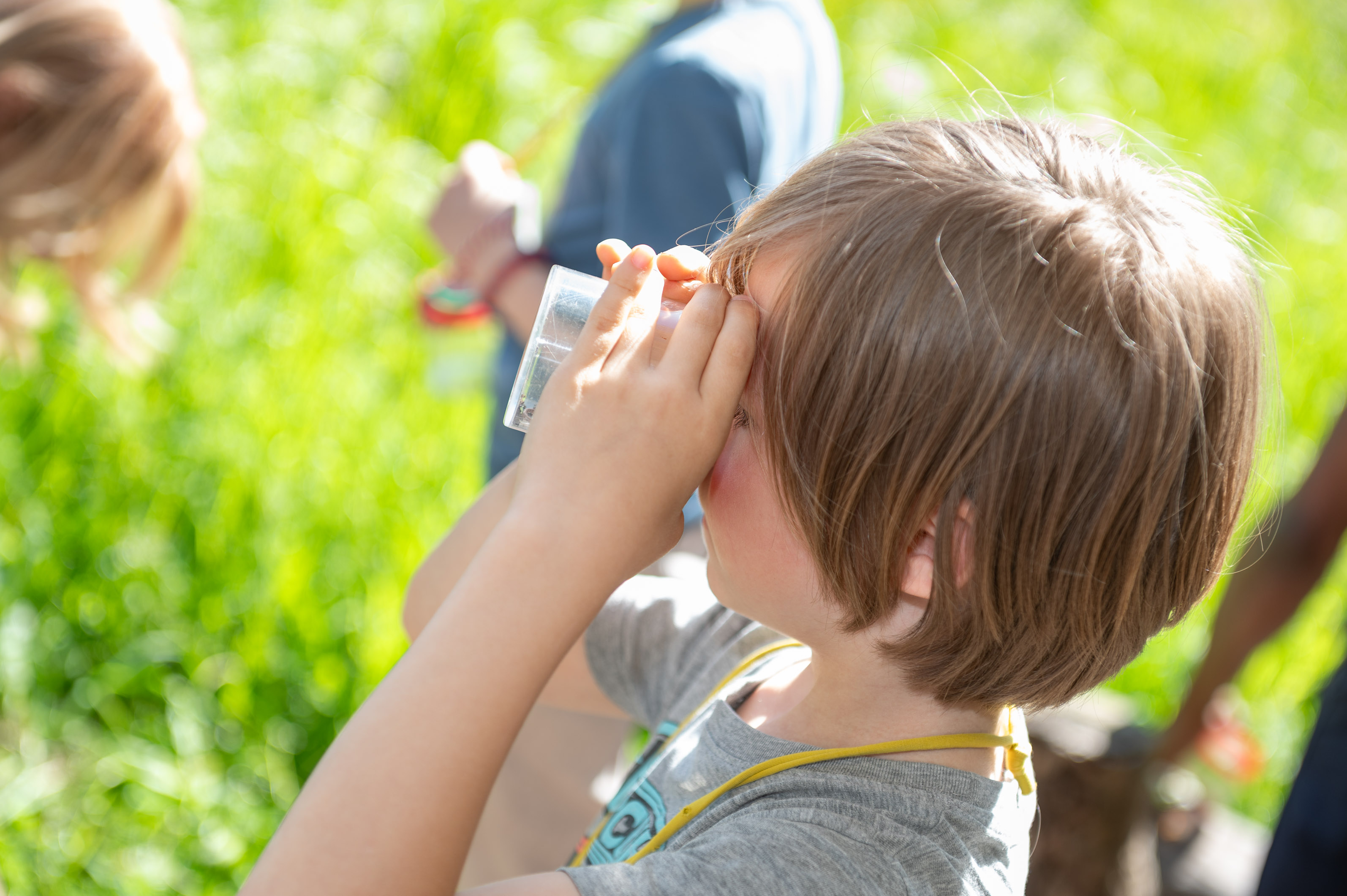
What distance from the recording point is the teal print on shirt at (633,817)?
1.05 metres

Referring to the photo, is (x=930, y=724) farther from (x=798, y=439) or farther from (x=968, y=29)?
(x=968, y=29)

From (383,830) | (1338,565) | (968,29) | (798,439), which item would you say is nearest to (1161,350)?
(798,439)

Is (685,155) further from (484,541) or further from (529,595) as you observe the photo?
(529,595)

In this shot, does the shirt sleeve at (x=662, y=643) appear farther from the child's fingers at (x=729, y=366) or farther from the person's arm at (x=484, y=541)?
the child's fingers at (x=729, y=366)

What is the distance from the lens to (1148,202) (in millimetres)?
909

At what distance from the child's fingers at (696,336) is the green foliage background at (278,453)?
375mm

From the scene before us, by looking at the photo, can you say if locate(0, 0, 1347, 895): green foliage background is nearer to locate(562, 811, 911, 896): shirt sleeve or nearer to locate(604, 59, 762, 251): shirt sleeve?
locate(604, 59, 762, 251): shirt sleeve

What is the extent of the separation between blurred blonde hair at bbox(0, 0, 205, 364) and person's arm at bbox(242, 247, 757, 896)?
1.90 m

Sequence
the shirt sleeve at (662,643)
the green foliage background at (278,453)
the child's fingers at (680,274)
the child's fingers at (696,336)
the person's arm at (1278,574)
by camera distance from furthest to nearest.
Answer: the green foliage background at (278,453) → the person's arm at (1278,574) → the shirt sleeve at (662,643) → the child's fingers at (680,274) → the child's fingers at (696,336)

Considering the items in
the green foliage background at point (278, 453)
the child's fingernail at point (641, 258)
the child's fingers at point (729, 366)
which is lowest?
the green foliage background at point (278, 453)

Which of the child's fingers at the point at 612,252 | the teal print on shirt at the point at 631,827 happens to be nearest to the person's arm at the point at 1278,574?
the teal print on shirt at the point at 631,827

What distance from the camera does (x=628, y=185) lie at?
68.0 inches

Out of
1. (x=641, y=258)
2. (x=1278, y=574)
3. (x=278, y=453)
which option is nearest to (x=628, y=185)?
(x=641, y=258)

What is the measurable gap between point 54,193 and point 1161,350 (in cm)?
235
